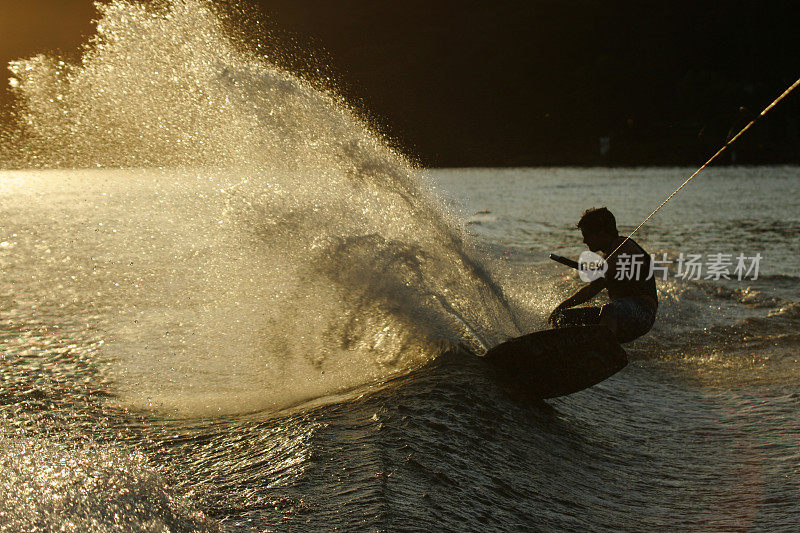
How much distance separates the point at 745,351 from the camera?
10500 millimetres

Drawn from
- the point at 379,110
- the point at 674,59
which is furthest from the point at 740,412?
the point at 674,59

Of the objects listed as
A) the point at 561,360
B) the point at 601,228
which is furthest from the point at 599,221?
the point at 561,360

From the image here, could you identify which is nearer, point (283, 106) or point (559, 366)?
point (559, 366)

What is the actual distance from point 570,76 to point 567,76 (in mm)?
882

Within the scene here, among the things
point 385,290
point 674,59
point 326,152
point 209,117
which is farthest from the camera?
point 674,59

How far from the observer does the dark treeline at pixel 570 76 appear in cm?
8789

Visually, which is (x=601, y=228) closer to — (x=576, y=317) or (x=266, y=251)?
(x=576, y=317)

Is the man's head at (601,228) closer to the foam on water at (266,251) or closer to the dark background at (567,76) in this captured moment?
the foam on water at (266,251)

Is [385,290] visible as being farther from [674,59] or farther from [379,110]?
[674,59]

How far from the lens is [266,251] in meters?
10.2

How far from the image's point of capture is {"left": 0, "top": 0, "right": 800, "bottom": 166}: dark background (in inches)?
3430

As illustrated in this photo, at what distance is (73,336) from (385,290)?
4.22 meters

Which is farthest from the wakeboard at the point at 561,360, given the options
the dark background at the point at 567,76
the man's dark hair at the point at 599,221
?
the dark background at the point at 567,76

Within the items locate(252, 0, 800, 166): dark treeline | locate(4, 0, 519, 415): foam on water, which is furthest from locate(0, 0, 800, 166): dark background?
locate(4, 0, 519, 415): foam on water
